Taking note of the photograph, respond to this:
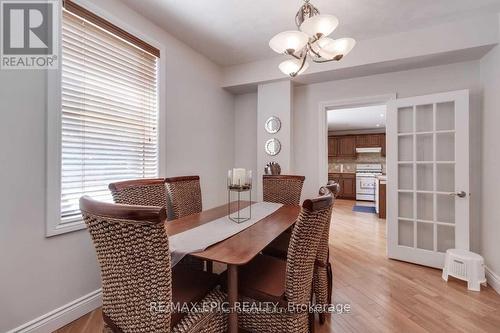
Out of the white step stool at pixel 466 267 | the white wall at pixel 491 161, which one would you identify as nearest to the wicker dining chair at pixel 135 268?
the white step stool at pixel 466 267

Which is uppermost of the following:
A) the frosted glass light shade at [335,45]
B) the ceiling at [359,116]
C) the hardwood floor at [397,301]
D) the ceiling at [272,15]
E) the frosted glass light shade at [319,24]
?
the ceiling at [272,15]

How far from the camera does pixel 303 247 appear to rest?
1117 mm

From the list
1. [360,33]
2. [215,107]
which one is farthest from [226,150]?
[360,33]

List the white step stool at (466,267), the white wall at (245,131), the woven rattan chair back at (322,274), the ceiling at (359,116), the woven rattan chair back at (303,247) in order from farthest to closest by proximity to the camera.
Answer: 1. the ceiling at (359,116)
2. the white wall at (245,131)
3. the white step stool at (466,267)
4. the woven rattan chair back at (322,274)
5. the woven rattan chair back at (303,247)

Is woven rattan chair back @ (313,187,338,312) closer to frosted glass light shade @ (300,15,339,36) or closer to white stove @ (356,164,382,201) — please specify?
frosted glass light shade @ (300,15,339,36)

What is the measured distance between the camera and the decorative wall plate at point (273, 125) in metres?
3.26

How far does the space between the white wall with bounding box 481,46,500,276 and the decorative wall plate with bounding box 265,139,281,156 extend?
86.7 inches

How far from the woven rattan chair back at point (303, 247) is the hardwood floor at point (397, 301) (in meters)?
0.78

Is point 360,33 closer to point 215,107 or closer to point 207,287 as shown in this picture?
point 215,107

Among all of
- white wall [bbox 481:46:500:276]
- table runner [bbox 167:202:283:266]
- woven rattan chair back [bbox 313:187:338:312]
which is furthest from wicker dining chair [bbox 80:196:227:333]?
white wall [bbox 481:46:500:276]

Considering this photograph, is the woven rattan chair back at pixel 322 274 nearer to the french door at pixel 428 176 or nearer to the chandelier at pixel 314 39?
the chandelier at pixel 314 39

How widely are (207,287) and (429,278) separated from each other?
241 centimetres

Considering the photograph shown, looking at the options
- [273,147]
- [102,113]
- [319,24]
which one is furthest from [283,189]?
[102,113]

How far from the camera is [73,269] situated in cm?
174
